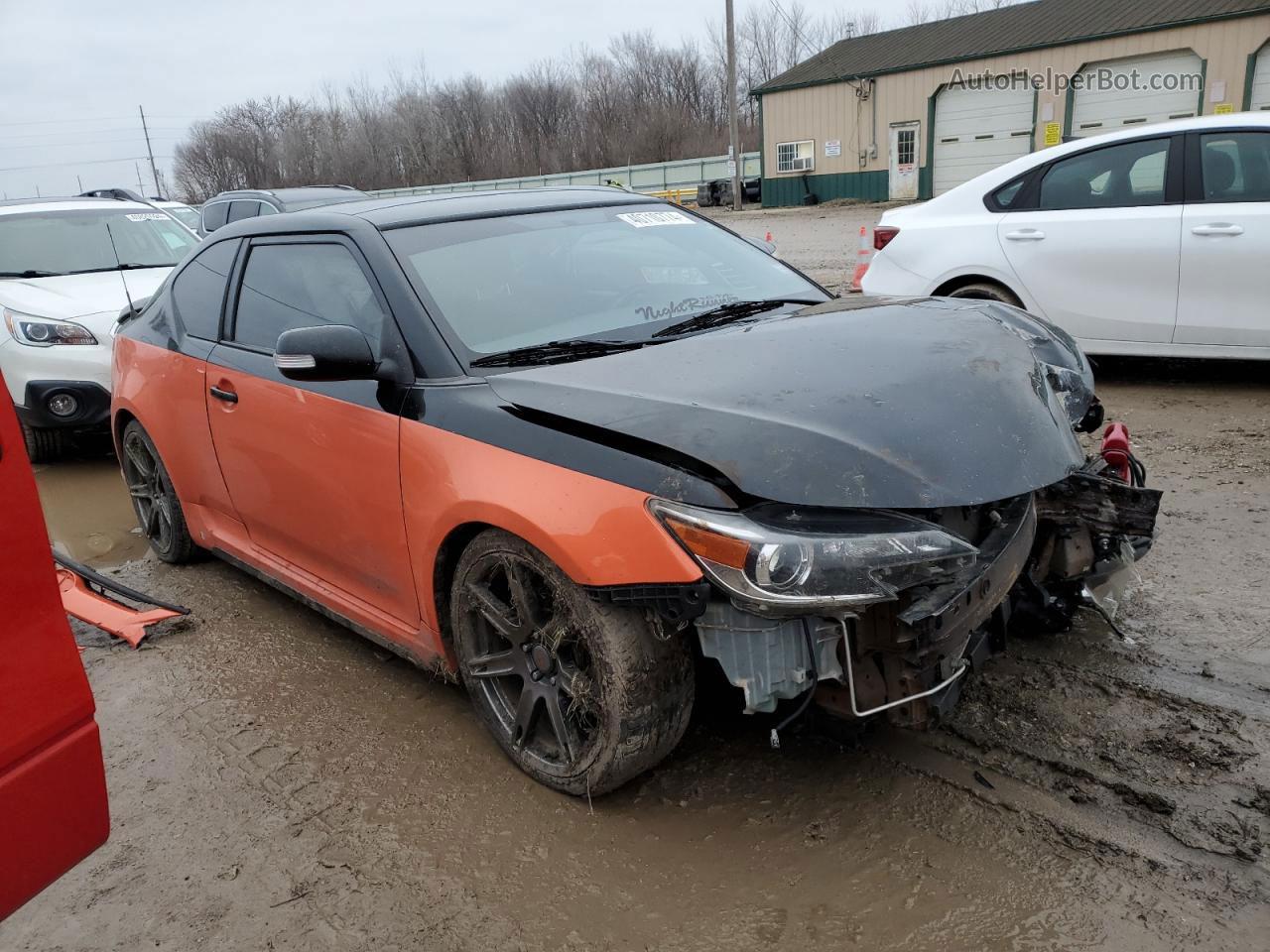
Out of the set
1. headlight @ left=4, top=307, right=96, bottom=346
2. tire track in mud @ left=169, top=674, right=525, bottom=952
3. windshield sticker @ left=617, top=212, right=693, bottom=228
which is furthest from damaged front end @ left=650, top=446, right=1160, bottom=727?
headlight @ left=4, top=307, right=96, bottom=346

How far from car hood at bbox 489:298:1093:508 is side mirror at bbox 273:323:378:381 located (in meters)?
0.46

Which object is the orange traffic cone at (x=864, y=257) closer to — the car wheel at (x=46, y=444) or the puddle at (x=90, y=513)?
the puddle at (x=90, y=513)

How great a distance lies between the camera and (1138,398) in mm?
6395

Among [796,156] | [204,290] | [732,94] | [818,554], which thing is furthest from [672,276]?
[796,156]

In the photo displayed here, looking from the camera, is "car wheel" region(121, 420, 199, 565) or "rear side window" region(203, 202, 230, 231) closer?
"car wheel" region(121, 420, 199, 565)

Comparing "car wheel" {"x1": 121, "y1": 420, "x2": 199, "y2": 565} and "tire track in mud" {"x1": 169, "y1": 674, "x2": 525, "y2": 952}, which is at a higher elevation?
"car wheel" {"x1": 121, "y1": 420, "x2": 199, "y2": 565}

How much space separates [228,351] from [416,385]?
4.46 feet

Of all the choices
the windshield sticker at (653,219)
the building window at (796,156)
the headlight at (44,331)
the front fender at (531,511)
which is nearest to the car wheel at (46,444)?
the headlight at (44,331)

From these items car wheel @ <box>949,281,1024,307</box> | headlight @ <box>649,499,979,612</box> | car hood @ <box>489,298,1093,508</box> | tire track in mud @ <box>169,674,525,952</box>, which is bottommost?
tire track in mud @ <box>169,674,525,952</box>

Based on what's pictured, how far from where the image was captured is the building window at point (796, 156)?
1254 inches

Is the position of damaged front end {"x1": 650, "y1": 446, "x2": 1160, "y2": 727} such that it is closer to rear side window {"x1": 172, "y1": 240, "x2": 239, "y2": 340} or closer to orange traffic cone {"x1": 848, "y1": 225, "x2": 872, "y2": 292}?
rear side window {"x1": 172, "y1": 240, "x2": 239, "y2": 340}

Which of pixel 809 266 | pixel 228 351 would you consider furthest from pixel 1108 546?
pixel 809 266

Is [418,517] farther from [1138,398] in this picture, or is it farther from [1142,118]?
[1142,118]

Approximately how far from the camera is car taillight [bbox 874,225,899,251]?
704 cm
